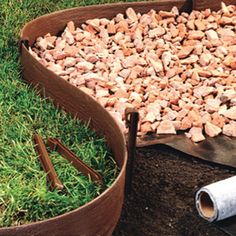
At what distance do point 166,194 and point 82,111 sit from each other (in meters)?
0.69

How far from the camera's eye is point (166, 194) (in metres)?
3.58

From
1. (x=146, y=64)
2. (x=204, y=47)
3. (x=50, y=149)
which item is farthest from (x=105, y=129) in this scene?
(x=204, y=47)

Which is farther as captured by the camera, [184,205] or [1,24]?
[1,24]

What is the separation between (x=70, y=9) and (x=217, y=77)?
Result: 4.25 feet

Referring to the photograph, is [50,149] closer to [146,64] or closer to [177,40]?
[146,64]

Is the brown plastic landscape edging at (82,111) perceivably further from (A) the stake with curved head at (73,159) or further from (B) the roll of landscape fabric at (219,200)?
(B) the roll of landscape fabric at (219,200)

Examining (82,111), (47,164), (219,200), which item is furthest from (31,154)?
(219,200)

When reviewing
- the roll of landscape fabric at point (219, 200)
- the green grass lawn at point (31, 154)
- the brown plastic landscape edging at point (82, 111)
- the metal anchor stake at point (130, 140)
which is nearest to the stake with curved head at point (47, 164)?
the green grass lawn at point (31, 154)

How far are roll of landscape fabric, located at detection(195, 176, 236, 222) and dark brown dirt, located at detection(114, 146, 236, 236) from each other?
0.23 feet

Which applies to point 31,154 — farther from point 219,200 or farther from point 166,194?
point 219,200

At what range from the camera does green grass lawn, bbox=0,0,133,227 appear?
3.10m

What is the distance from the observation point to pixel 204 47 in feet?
16.5

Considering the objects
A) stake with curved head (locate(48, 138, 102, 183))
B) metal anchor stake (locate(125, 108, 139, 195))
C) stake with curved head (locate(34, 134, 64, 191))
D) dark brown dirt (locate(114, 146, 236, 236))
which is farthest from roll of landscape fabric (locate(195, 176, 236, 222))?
stake with curved head (locate(34, 134, 64, 191))

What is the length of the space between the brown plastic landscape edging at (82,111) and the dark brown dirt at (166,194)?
256mm
